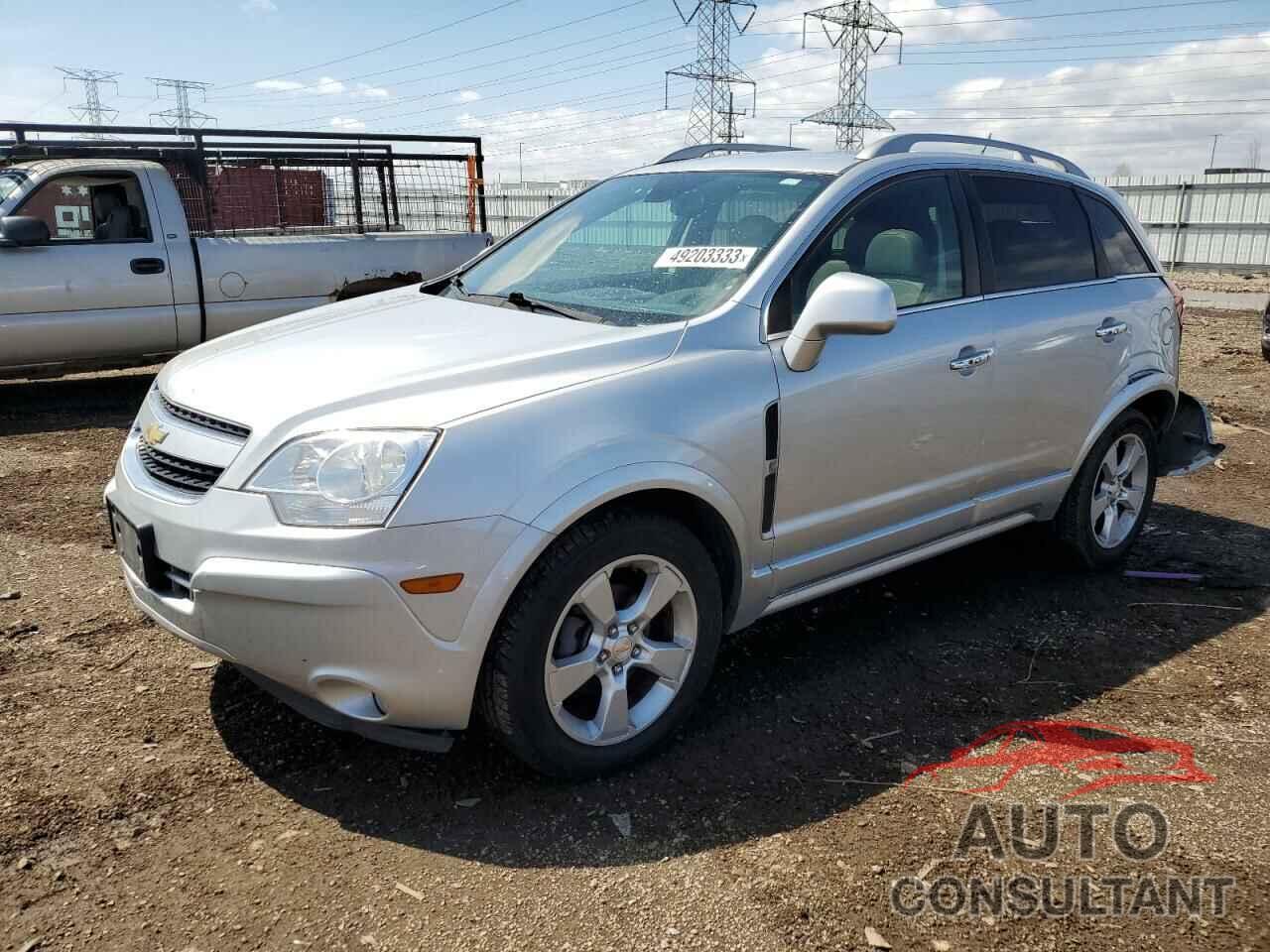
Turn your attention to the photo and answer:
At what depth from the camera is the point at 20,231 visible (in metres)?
7.04

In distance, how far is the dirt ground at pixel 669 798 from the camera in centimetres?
242

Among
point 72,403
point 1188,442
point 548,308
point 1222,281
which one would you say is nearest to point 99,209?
point 72,403

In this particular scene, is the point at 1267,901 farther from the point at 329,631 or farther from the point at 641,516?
the point at 329,631

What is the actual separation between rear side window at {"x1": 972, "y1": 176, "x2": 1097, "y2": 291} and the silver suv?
15 mm

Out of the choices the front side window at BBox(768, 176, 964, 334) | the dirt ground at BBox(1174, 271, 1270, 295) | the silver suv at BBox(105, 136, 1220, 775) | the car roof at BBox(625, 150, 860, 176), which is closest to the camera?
the silver suv at BBox(105, 136, 1220, 775)

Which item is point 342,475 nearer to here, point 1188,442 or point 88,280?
point 1188,442

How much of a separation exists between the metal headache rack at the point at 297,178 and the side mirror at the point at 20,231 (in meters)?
1.13

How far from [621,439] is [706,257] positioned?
3.06 ft

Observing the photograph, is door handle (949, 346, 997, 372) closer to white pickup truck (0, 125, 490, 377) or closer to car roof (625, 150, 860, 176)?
car roof (625, 150, 860, 176)

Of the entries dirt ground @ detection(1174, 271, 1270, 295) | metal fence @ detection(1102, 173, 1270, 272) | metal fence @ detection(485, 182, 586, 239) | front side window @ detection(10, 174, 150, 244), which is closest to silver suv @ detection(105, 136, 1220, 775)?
front side window @ detection(10, 174, 150, 244)

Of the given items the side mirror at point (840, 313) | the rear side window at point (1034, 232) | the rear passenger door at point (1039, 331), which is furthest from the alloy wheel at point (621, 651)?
the rear side window at point (1034, 232)

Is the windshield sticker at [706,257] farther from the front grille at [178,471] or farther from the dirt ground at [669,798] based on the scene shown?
the front grille at [178,471]

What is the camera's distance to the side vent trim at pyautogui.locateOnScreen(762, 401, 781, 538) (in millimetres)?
3125

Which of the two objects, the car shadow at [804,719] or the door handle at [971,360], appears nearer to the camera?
the car shadow at [804,719]
